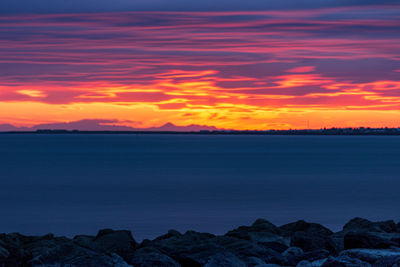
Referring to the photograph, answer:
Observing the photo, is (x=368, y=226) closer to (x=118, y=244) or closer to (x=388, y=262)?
(x=388, y=262)

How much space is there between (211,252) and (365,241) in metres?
3.12

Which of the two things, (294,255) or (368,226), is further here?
(368,226)

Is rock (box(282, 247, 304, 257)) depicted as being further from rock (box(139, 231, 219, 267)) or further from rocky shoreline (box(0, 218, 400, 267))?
rock (box(139, 231, 219, 267))

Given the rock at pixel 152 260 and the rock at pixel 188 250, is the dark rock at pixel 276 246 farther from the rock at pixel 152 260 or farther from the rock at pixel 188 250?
the rock at pixel 152 260

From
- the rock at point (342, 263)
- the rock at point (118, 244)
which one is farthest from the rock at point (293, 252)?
the rock at point (118, 244)

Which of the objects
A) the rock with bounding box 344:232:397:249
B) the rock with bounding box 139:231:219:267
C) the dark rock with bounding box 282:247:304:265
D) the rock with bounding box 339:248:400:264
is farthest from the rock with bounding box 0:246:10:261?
the rock with bounding box 344:232:397:249

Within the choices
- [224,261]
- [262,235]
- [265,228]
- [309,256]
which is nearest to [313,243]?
[309,256]

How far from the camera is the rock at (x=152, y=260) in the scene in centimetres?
1069

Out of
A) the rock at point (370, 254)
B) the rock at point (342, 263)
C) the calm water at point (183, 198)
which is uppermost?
the rock at point (342, 263)

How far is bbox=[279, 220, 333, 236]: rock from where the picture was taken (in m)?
15.3

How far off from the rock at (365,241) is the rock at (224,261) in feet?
9.18

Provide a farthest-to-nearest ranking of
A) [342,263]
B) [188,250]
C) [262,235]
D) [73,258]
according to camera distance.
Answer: [262,235]
[188,250]
[73,258]
[342,263]

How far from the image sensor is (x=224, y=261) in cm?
1034

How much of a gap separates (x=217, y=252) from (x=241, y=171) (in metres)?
42.3
